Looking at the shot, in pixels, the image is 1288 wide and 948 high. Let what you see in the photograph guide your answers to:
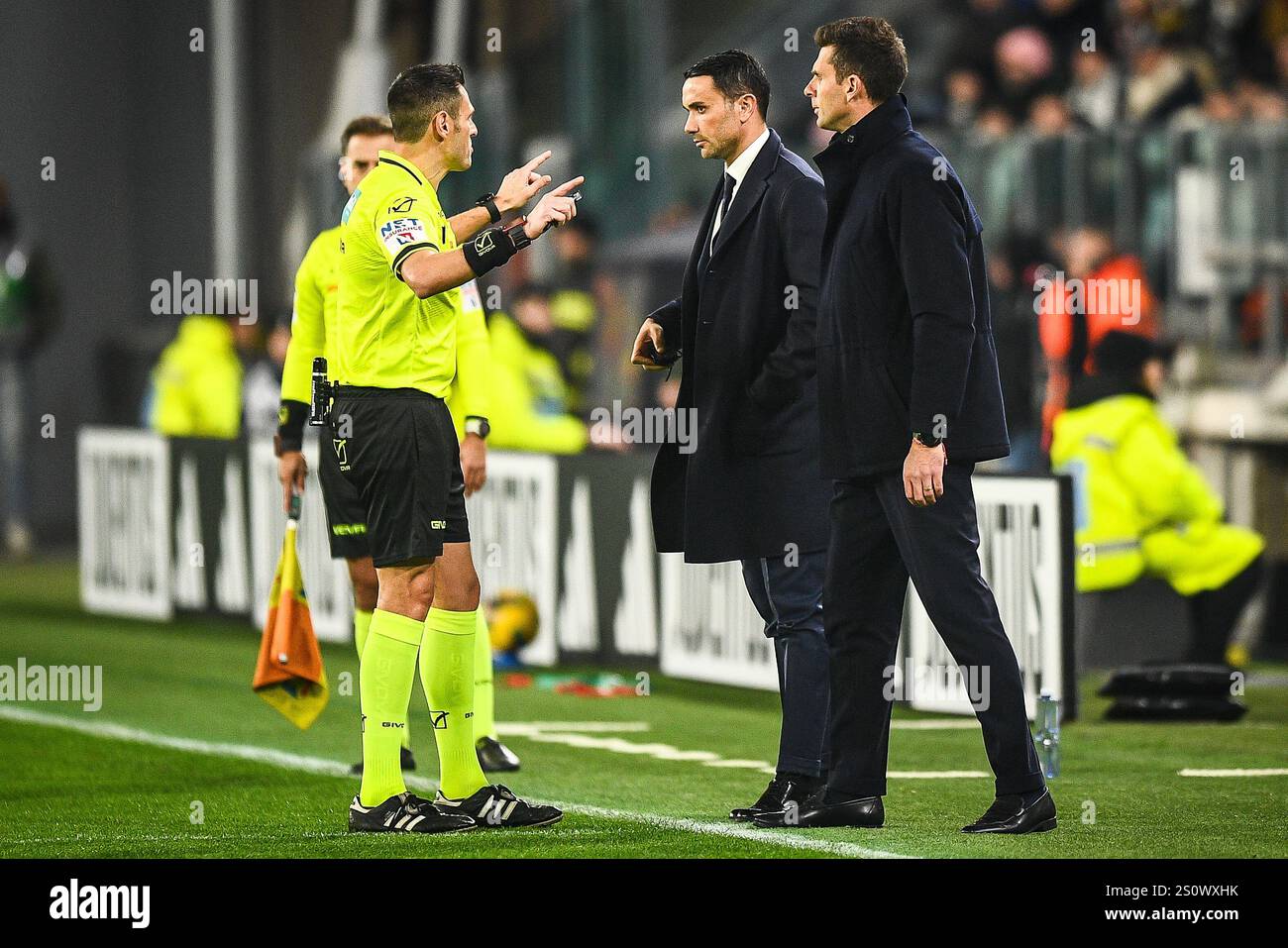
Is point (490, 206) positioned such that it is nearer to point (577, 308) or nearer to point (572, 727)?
point (572, 727)

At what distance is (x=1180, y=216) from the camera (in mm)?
13766

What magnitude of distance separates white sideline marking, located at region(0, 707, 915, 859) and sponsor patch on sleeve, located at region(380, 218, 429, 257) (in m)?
1.93

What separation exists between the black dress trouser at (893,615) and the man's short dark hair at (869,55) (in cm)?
112

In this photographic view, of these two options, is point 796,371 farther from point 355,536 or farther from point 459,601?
point 355,536

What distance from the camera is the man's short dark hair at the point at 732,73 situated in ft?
24.0

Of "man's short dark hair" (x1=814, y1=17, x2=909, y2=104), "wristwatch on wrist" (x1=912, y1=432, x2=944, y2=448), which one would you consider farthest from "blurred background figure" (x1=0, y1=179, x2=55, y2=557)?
"wristwatch on wrist" (x1=912, y1=432, x2=944, y2=448)

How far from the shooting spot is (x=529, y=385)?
1423 centimetres

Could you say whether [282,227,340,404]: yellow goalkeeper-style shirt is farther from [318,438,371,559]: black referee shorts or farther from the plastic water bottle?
the plastic water bottle

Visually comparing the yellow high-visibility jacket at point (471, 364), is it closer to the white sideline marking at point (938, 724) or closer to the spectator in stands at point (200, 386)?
the white sideline marking at point (938, 724)

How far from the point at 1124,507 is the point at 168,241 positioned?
13063mm

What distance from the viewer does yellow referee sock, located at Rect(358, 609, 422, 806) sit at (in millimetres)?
7051

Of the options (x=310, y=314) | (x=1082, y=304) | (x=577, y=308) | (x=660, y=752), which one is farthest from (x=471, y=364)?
(x=577, y=308)

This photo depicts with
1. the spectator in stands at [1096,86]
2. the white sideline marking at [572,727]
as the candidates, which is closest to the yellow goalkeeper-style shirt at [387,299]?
the white sideline marking at [572,727]

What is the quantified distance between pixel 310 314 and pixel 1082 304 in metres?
6.25
